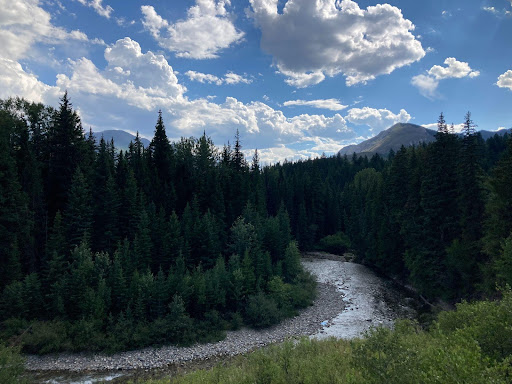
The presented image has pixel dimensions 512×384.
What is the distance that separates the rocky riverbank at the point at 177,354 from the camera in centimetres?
2598

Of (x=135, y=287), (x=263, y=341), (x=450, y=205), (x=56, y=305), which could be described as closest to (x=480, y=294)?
(x=450, y=205)

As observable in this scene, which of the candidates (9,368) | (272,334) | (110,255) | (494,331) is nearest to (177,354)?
(272,334)

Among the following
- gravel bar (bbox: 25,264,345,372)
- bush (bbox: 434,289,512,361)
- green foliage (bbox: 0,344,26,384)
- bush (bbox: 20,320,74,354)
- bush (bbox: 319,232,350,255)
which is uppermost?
bush (bbox: 434,289,512,361)

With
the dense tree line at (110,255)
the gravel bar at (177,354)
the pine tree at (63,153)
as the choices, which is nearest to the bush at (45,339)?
the dense tree line at (110,255)

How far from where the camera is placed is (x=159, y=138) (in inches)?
2357

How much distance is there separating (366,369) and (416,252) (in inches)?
1489

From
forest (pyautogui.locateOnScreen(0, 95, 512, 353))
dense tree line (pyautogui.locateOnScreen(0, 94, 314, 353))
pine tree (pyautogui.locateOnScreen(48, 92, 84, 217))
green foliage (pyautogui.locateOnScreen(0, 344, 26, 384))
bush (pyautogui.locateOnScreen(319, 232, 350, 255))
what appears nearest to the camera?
green foliage (pyautogui.locateOnScreen(0, 344, 26, 384))

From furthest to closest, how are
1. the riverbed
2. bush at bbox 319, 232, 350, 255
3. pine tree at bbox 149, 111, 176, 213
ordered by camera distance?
bush at bbox 319, 232, 350, 255, pine tree at bbox 149, 111, 176, 213, the riverbed

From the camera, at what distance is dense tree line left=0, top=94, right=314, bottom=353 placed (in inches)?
1172

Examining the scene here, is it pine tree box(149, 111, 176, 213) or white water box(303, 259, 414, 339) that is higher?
pine tree box(149, 111, 176, 213)

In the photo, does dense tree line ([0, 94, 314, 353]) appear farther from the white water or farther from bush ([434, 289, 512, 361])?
bush ([434, 289, 512, 361])

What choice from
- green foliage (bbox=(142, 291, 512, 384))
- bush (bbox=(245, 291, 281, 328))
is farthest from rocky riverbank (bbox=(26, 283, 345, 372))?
green foliage (bbox=(142, 291, 512, 384))

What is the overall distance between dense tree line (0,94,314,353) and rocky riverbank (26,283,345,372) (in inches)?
39.4

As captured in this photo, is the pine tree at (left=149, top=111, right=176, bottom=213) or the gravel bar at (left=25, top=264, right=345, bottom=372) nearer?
the gravel bar at (left=25, top=264, right=345, bottom=372)
